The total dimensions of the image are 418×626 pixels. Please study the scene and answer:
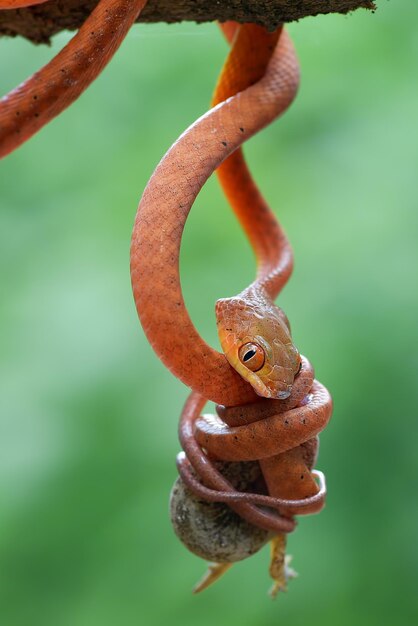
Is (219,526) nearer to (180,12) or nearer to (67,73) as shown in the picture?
(67,73)

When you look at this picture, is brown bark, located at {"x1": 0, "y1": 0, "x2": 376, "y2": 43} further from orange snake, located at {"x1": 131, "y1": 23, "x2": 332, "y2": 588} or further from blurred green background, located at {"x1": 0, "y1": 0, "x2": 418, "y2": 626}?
blurred green background, located at {"x1": 0, "y1": 0, "x2": 418, "y2": 626}

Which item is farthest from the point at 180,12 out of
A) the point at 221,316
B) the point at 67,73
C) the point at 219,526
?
the point at 219,526

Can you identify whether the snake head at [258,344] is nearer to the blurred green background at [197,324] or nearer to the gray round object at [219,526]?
the gray round object at [219,526]

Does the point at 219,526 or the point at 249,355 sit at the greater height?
the point at 249,355

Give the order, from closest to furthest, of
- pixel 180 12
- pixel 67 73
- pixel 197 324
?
pixel 67 73 → pixel 180 12 → pixel 197 324

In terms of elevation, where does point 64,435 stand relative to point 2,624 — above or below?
above

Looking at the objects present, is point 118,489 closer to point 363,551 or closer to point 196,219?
point 363,551

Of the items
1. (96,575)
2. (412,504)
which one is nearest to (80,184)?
(96,575)
